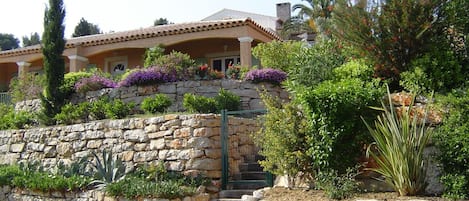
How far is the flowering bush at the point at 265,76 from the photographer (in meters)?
13.2

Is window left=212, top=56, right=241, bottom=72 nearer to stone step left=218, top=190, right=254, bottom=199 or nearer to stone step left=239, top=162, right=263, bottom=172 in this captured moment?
stone step left=239, top=162, right=263, bottom=172

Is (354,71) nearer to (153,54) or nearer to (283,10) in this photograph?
(153,54)

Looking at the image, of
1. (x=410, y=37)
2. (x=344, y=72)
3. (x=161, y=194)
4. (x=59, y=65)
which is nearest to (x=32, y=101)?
(x=59, y=65)

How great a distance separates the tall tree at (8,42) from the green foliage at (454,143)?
5456 cm

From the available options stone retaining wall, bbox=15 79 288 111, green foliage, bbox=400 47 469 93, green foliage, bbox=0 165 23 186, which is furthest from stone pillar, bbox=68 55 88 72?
green foliage, bbox=400 47 469 93

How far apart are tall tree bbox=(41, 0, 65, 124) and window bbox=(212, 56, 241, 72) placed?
272 inches

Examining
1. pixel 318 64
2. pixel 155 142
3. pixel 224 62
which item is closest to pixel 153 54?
pixel 224 62

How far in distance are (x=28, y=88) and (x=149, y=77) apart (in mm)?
5349

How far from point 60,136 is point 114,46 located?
28.2ft

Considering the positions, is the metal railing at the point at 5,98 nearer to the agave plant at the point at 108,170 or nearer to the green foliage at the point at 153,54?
the green foliage at the point at 153,54

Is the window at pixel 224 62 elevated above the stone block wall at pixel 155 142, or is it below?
above

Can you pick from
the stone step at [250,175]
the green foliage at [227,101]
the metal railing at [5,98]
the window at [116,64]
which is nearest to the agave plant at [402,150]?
the stone step at [250,175]

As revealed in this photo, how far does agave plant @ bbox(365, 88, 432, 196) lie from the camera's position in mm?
6430

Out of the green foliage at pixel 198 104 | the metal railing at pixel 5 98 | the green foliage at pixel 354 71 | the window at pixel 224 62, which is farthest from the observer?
the window at pixel 224 62
